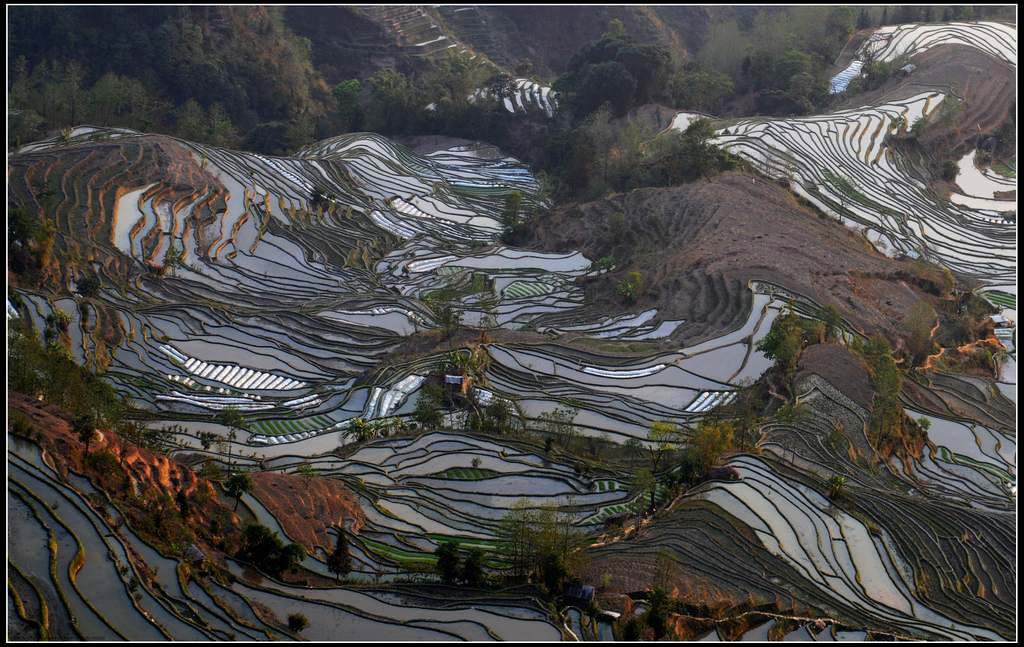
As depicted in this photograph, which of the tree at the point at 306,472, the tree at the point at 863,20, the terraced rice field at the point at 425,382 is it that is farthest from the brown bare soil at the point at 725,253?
the tree at the point at 863,20

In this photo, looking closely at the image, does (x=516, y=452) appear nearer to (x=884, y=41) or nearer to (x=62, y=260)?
(x=62, y=260)

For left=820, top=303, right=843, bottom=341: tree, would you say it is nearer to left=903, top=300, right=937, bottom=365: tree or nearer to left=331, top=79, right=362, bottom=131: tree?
left=903, top=300, right=937, bottom=365: tree

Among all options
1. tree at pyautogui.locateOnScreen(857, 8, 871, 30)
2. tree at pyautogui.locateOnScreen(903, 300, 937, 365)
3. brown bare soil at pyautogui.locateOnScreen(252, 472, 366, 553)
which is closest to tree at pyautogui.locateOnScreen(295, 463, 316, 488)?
brown bare soil at pyautogui.locateOnScreen(252, 472, 366, 553)

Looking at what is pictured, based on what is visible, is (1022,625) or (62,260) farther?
(62,260)

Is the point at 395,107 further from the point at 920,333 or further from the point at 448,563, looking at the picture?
the point at 448,563

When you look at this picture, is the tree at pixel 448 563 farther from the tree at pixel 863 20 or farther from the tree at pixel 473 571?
the tree at pixel 863 20

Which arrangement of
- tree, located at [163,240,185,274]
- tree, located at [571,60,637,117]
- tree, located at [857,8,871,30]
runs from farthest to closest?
tree, located at [857,8,871,30] < tree, located at [571,60,637,117] < tree, located at [163,240,185,274]

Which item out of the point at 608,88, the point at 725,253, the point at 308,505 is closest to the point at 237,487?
the point at 308,505

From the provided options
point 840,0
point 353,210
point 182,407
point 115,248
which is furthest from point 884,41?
point 182,407
